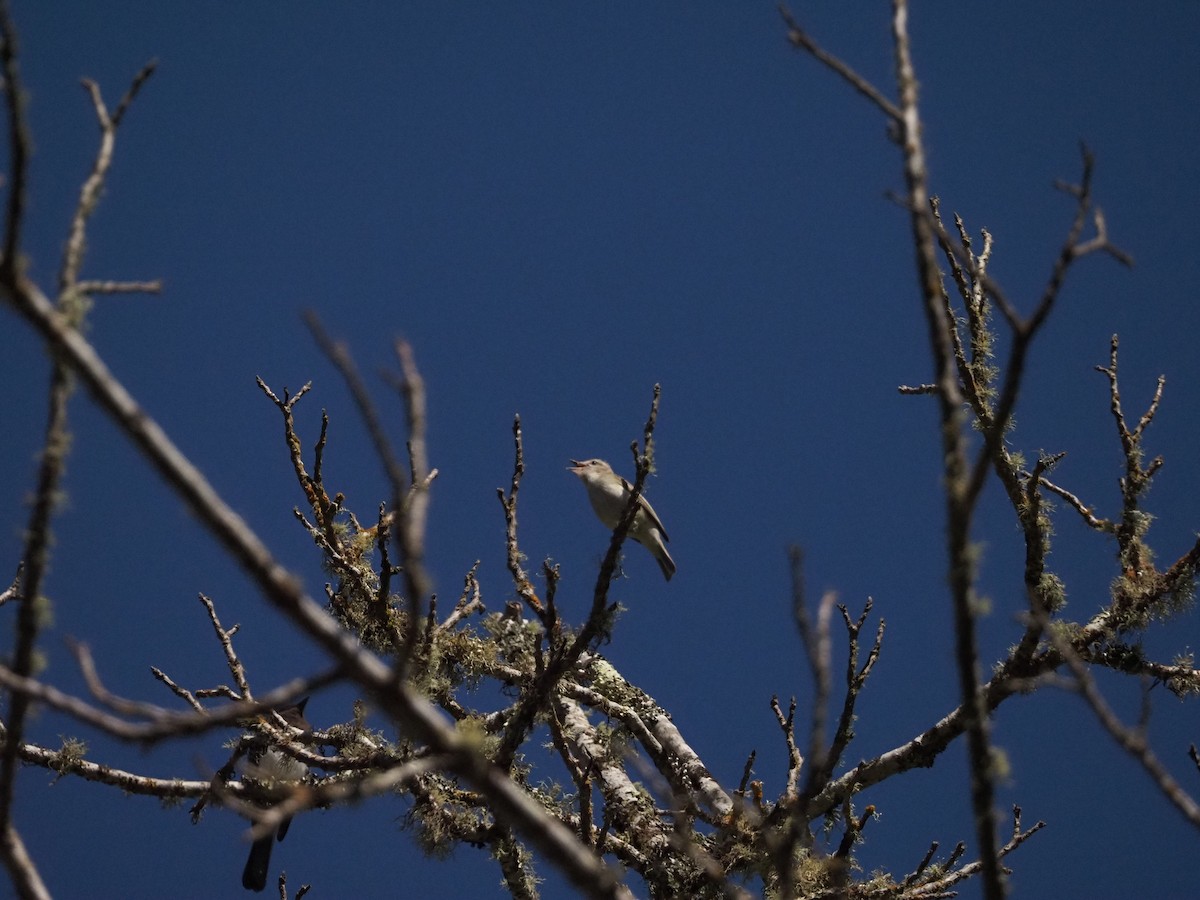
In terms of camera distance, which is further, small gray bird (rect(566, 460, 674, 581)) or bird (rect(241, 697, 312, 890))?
small gray bird (rect(566, 460, 674, 581))

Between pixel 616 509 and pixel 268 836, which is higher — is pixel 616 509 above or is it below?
above

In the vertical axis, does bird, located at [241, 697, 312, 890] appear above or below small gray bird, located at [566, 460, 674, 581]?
below

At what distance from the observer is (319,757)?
5148 millimetres

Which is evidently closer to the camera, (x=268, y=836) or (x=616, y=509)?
(x=268, y=836)

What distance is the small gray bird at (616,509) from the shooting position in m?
7.14

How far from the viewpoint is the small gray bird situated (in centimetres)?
714

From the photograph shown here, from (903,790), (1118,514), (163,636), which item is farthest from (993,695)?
(163,636)

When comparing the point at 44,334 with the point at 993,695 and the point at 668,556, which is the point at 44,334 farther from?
the point at 668,556

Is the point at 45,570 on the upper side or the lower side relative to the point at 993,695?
lower

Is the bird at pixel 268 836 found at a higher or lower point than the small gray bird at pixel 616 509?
lower

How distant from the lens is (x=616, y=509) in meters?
7.12

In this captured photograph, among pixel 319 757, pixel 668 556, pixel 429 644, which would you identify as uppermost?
pixel 668 556

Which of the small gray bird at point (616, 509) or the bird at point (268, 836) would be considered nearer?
the bird at point (268, 836)

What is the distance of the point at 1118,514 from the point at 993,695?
125 centimetres
